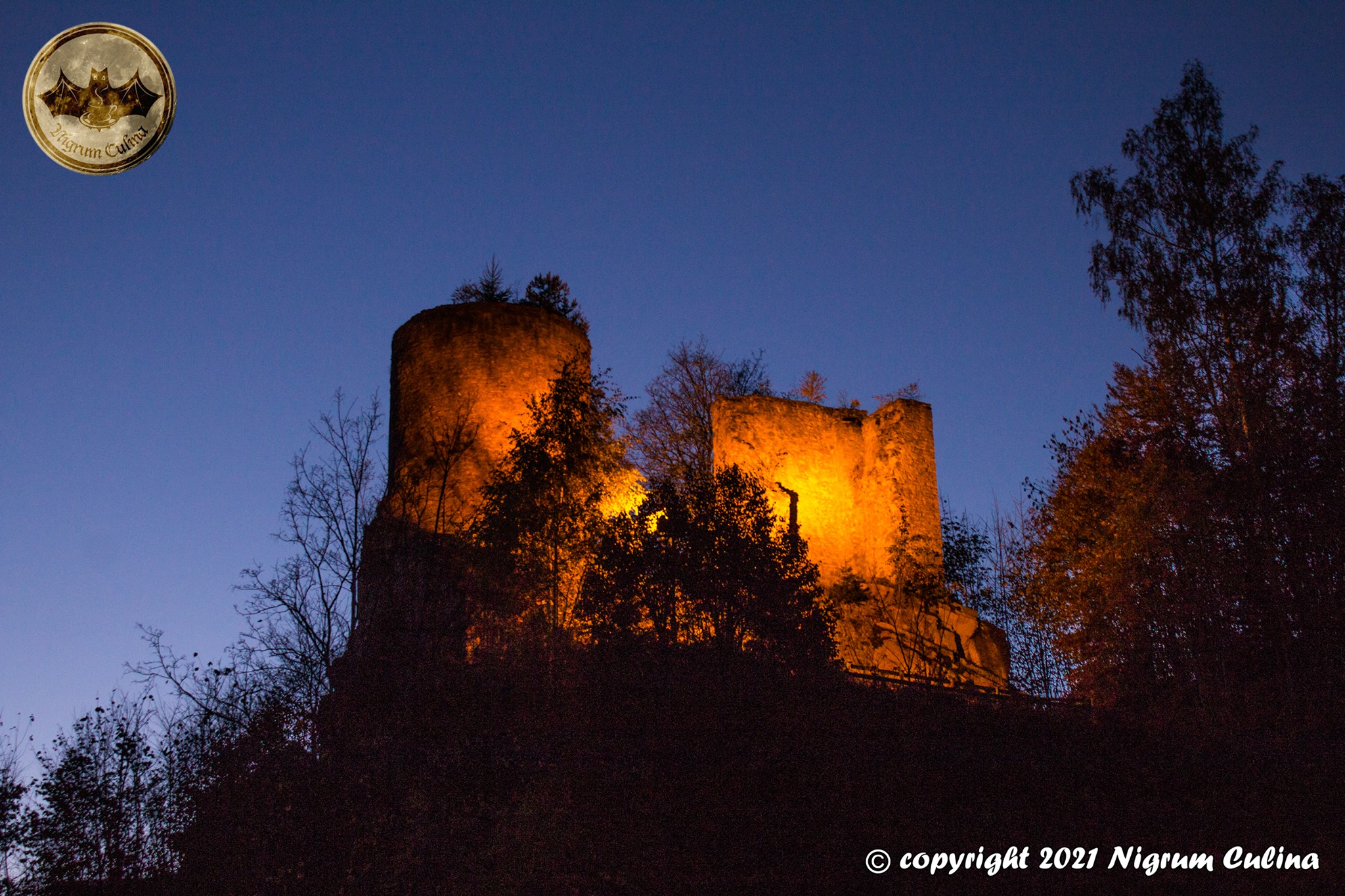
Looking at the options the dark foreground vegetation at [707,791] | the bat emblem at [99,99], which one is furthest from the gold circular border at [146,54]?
the dark foreground vegetation at [707,791]

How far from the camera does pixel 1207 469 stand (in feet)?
56.7

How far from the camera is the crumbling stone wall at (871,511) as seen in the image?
17.9 m

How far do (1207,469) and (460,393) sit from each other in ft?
38.3

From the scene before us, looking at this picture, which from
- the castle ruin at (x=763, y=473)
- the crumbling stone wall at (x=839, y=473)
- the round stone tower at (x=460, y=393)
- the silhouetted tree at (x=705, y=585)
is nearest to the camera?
the silhouetted tree at (x=705, y=585)

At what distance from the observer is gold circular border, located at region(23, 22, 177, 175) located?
1024 centimetres

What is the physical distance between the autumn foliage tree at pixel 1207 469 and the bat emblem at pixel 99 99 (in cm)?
1439

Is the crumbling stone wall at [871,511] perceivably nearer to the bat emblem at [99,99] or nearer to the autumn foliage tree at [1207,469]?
the autumn foliage tree at [1207,469]

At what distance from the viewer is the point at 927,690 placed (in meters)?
14.8

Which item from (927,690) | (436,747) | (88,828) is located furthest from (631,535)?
(88,828)

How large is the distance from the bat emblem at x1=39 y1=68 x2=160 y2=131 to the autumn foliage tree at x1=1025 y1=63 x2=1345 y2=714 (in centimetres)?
1439

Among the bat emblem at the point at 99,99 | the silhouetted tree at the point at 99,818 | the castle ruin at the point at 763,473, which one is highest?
the bat emblem at the point at 99,99

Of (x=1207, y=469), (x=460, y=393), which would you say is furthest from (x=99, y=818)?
(x=1207, y=469)

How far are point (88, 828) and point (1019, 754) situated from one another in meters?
11.5

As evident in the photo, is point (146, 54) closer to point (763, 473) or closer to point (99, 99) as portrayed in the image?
point (99, 99)
